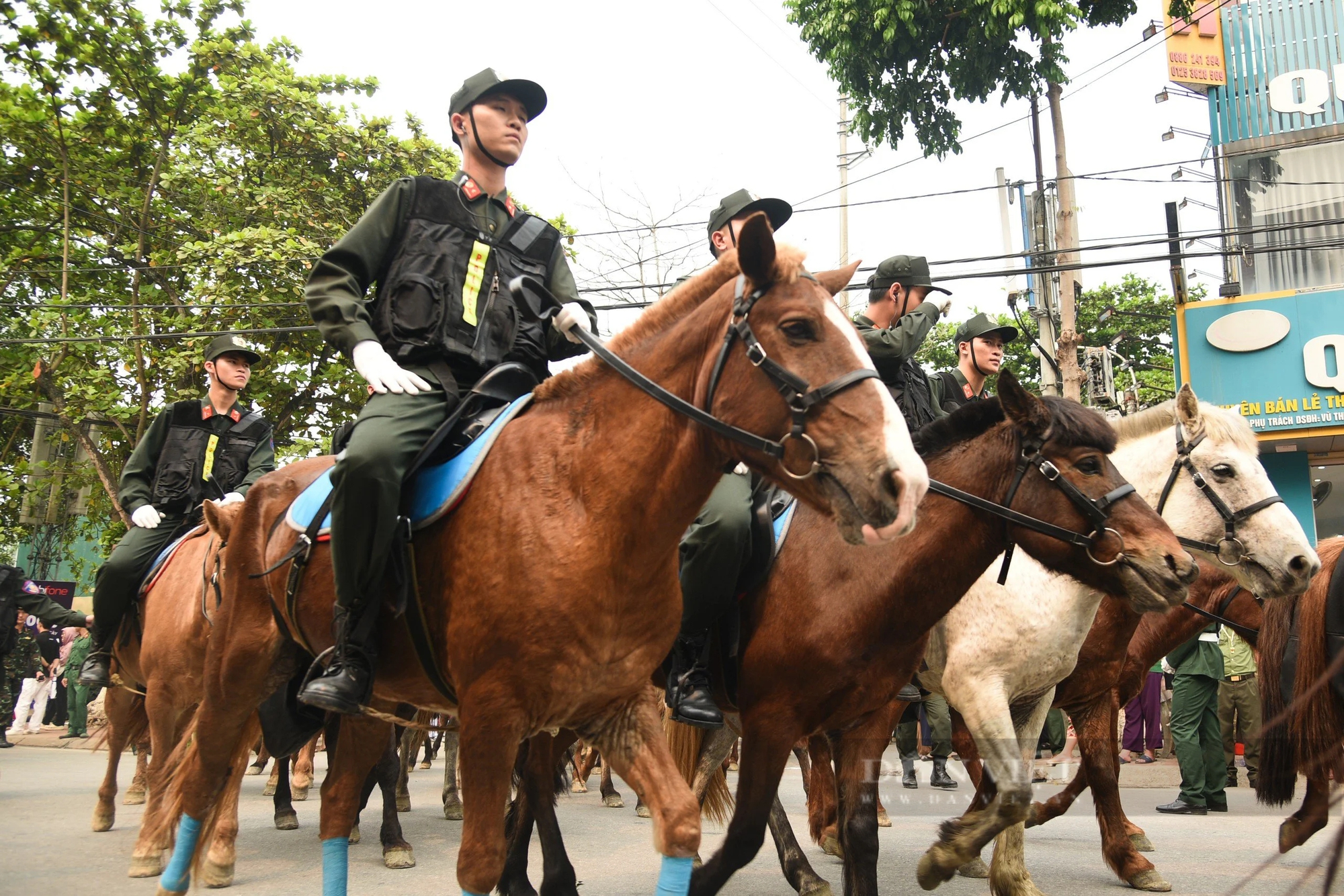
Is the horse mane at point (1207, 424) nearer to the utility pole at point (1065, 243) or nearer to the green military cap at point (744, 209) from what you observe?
the green military cap at point (744, 209)

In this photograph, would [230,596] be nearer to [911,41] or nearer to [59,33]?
[911,41]

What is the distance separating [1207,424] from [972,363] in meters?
1.72

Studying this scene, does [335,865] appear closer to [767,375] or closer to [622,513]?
[622,513]

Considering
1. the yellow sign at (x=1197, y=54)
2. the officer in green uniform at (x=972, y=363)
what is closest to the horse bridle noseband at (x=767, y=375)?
the officer in green uniform at (x=972, y=363)

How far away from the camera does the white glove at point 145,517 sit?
Answer: 8359 mm

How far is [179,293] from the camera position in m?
20.1

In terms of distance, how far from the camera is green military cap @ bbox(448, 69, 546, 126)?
14.6ft

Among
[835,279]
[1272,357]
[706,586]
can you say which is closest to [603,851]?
[706,586]

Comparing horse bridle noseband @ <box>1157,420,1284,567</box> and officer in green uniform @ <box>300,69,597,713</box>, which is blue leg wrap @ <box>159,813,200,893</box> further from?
horse bridle noseband @ <box>1157,420,1284,567</box>

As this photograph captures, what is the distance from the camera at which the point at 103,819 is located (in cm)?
884

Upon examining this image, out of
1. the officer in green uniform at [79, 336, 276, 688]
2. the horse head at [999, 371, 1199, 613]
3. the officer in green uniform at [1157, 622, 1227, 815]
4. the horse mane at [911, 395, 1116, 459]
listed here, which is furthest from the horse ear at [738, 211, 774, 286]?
the officer in green uniform at [1157, 622, 1227, 815]

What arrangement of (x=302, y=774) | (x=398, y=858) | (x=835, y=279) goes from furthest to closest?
1. (x=302, y=774)
2. (x=398, y=858)
3. (x=835, y=279)

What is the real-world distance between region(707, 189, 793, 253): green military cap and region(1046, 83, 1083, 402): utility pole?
13.1 meters

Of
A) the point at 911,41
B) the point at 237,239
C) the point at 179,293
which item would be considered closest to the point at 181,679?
the point at 237,239
